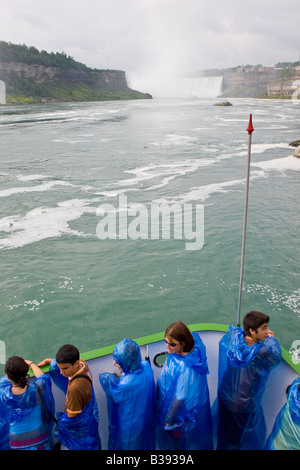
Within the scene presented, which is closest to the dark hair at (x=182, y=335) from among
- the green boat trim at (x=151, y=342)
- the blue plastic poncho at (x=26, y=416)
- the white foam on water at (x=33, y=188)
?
the blue plastic poncho at (x=26, y=416)

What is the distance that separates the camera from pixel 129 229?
36.9 feet

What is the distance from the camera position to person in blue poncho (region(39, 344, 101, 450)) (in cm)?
290

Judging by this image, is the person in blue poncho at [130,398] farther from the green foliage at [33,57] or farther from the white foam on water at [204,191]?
the green foliage at [33,57]

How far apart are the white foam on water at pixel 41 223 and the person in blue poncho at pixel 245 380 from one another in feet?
26.4

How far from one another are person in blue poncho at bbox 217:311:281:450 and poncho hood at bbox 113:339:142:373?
0.87 m

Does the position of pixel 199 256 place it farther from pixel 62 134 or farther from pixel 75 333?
pixel 62 134

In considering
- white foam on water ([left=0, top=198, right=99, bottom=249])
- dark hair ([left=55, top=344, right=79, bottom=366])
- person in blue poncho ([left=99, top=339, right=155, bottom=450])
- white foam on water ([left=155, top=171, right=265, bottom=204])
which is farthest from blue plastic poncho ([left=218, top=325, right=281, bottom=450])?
white foam on water ([left=155, top=171, right=265, bottom=204])

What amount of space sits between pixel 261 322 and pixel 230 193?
12523 mm

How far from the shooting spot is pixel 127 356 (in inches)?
117

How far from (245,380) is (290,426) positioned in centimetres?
53

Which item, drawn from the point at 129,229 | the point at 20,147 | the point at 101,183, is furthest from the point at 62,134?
the point at 129,229

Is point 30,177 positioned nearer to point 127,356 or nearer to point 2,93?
point 127,356

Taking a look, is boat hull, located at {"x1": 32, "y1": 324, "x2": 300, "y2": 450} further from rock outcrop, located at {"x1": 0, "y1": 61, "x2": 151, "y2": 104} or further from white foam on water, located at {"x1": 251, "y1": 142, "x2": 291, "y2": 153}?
rock outcrop, located at {"x1": 0, "y1": 61, "x2": 151, "y2": 104}

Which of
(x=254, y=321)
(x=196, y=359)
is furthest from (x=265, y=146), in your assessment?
(x=196, y=359)
